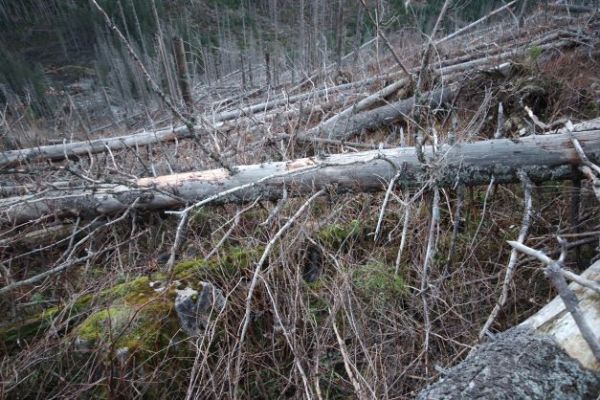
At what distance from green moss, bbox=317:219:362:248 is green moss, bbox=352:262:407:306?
1.08 ft

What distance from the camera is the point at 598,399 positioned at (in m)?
0.89

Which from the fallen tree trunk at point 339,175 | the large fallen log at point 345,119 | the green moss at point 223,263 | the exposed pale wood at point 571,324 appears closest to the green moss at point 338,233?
the fallen tree trunk at point 339,175

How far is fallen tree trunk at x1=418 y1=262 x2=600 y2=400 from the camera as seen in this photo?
91 cm

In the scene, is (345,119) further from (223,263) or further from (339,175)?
(223,263)

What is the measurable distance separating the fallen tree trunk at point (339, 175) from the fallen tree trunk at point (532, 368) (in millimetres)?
961

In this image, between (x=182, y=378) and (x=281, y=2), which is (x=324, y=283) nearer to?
(x=182, y=378)

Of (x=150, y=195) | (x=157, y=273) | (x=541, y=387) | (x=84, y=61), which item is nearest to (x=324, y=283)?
(x=157, y=273)

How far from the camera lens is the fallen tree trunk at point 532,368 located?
906mm

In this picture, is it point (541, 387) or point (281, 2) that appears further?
point (281, 2)

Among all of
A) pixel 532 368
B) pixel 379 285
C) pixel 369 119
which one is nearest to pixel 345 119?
pixel 369 119

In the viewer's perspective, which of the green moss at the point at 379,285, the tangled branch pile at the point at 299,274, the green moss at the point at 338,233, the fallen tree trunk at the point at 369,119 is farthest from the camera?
the fallen tree trunk at the point at 369,119

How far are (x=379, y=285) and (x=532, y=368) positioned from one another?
871 mm

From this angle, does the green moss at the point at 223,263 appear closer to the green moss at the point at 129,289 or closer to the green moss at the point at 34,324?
the green moss at the point at 129,289

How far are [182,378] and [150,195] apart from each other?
1229 millimetres
